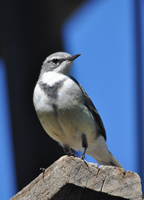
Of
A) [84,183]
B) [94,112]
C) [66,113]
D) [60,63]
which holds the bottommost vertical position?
[84,183]

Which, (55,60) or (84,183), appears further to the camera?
(55,60)

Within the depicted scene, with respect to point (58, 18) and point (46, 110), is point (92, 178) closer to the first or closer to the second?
point (46, 110)

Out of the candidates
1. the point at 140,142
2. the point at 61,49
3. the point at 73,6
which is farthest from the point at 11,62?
the point at 140,142

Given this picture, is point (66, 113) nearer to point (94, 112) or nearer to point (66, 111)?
point (66, 111)

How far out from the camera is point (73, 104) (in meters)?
5.23

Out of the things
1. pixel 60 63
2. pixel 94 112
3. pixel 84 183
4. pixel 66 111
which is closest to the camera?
pixel 84 183

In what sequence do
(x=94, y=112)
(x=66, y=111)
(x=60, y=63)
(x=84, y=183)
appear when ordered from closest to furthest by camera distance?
1. (x=84, y=183)
2. (x=66, y=111)
3. (x=94, y=112)
4. (x=60, y=63)

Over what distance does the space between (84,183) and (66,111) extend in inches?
53.4

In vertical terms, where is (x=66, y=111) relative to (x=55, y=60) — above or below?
below

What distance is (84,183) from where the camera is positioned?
3.98 metres

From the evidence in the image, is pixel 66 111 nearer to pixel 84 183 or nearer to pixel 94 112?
pixel 94 112

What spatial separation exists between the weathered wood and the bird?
2.80 feet

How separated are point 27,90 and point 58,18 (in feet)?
4.69

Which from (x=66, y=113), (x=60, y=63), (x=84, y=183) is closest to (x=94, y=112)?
(x=66, y=113)
